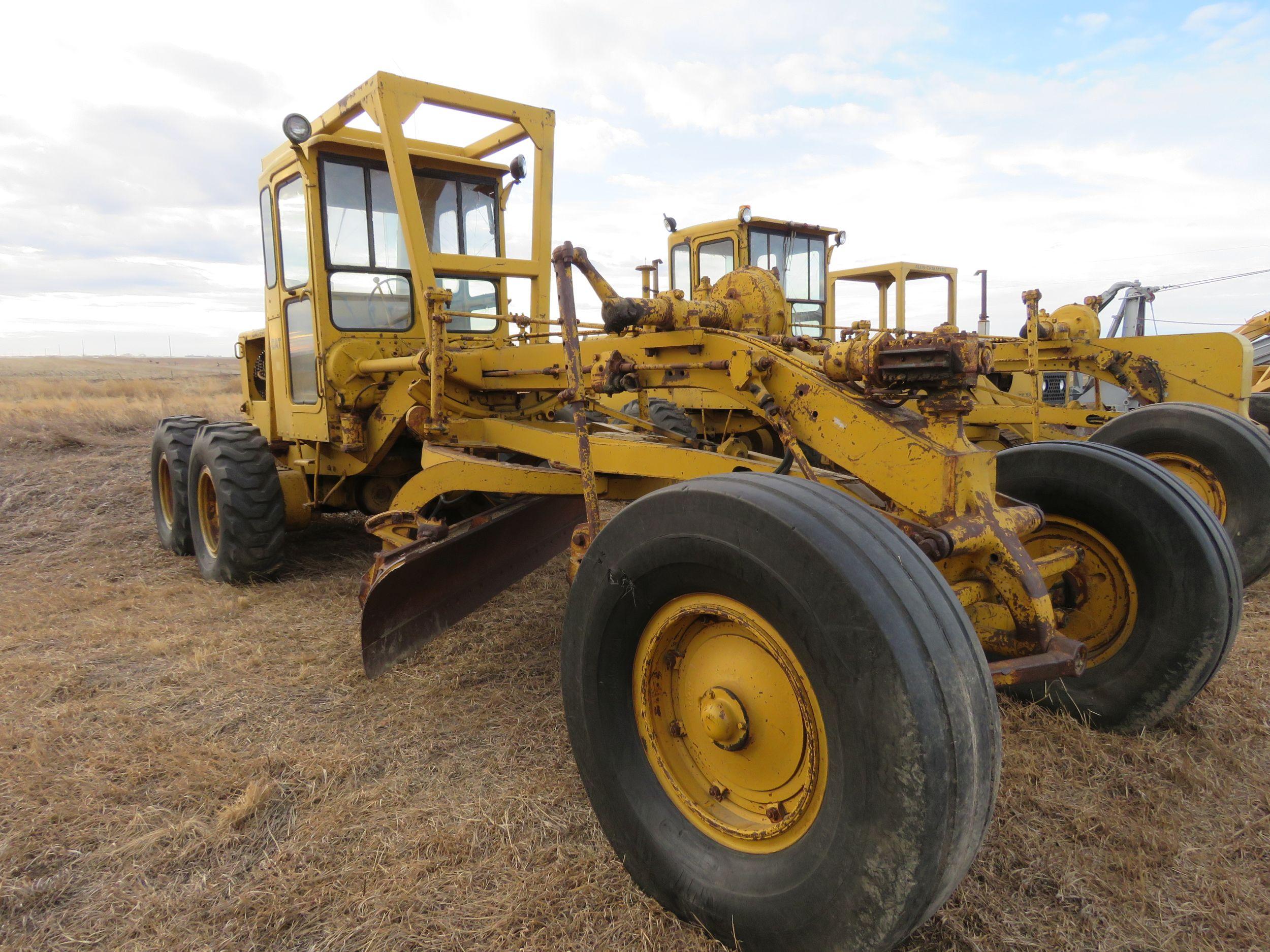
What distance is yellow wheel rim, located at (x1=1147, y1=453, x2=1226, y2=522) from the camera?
5.08 m

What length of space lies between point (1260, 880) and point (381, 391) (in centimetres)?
501

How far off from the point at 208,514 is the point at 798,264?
6226mm

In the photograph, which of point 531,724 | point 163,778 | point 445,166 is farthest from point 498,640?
point 445,166

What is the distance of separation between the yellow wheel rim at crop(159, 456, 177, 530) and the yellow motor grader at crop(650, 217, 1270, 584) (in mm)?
4223

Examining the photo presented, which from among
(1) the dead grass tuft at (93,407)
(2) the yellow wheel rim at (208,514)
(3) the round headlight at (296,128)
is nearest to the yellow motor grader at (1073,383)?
(3) the round headlight at (296,128)

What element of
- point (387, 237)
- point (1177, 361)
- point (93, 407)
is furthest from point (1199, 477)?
point (93, 407)

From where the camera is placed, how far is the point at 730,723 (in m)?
2.18

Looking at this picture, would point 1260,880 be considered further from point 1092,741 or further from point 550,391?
point 550,391

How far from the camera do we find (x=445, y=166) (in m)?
5.64

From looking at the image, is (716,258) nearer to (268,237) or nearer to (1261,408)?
(268,237)

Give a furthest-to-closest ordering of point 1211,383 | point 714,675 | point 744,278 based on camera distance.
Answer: point 1211,383 → point 744,278 → point 714,675

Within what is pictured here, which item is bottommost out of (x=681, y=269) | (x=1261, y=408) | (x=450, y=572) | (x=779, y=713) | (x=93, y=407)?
(x=450, y=572)

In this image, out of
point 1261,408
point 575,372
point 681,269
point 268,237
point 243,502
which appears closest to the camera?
point 575,372

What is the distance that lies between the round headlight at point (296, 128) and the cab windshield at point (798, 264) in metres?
4.67
